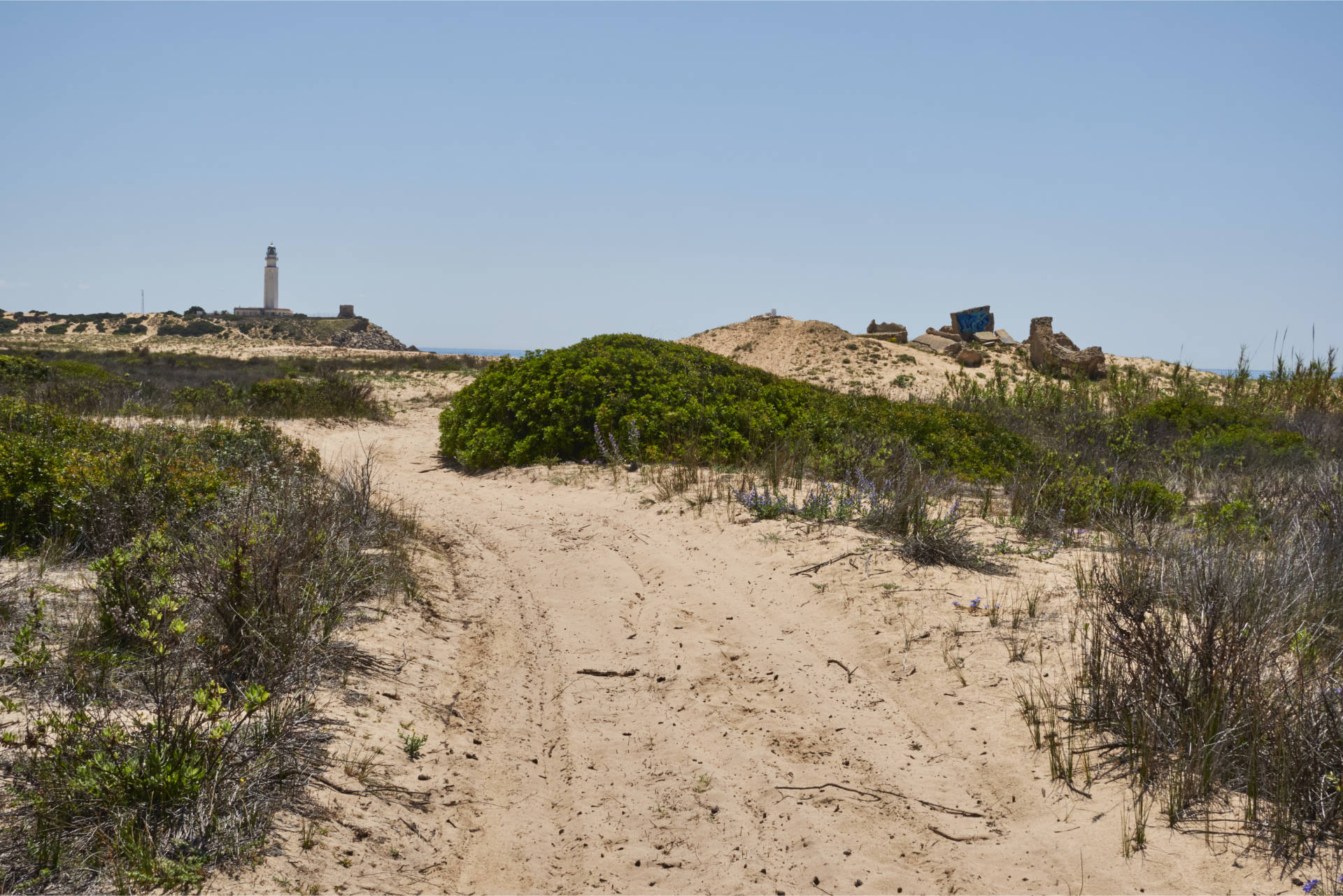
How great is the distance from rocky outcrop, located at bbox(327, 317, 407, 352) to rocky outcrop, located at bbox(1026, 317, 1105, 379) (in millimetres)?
45165

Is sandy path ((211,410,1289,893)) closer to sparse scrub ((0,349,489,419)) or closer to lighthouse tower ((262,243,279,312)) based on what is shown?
sparse scrub ((0,349,489,419))

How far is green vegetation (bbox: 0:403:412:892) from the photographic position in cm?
282

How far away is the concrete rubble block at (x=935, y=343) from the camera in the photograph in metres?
29.2

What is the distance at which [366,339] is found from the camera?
218 ft

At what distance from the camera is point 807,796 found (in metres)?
3.67

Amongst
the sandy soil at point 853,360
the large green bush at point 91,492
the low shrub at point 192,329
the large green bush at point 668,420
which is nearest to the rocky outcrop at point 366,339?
the low shrub at point 192,329

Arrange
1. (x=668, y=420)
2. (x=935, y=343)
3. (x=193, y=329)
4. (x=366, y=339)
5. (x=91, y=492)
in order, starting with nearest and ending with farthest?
1. (x=91, y=492)
2. (x=668, y=420)
3. (x=935, y=343)
4. (x=193, y=329)
5. (x=366, y=339)

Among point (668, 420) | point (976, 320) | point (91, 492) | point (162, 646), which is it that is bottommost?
point (162, 646)

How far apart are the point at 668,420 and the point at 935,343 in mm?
21953

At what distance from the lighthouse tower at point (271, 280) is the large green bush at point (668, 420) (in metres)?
85.1

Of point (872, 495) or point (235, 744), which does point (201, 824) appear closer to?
point (235, 744)

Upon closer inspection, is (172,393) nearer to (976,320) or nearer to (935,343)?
(935,343)

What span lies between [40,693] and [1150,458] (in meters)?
10.7

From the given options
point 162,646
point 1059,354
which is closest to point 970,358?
point 1059,354
